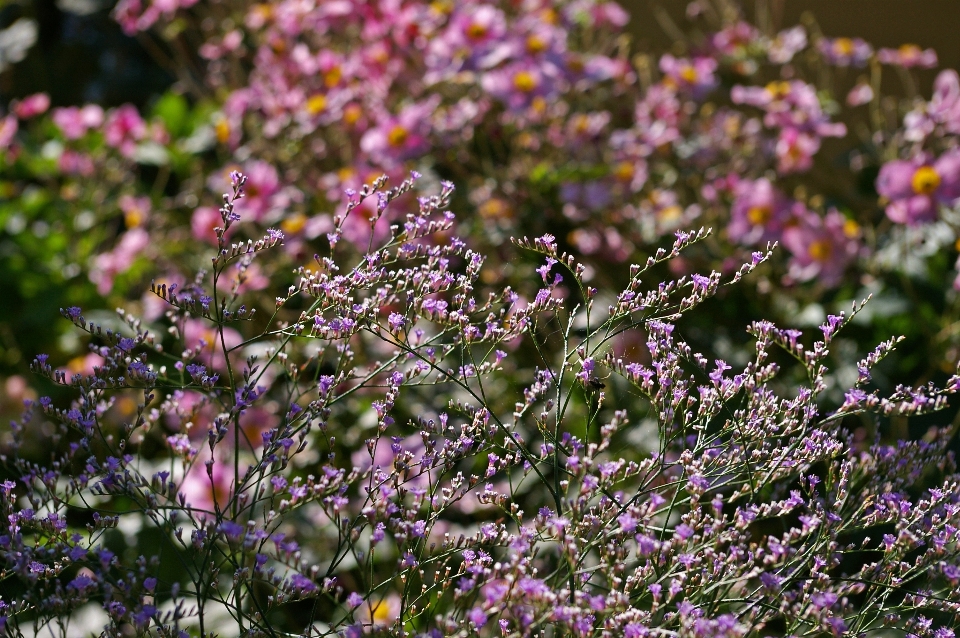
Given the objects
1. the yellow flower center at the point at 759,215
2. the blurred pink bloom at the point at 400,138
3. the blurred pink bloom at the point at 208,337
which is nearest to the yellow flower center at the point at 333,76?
the blurred pink bloom at the point at 400,138

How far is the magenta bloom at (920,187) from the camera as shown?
1.81 meters

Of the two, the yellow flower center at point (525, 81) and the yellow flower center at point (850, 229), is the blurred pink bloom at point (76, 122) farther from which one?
the yellow flower center at point (850, 229)

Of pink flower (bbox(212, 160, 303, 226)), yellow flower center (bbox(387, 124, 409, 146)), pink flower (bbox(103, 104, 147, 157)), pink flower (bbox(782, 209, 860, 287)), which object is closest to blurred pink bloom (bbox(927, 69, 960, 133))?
pink flower (bbox(782, 209, 860, 287))

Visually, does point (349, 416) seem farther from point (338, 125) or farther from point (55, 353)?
point (55, 353)

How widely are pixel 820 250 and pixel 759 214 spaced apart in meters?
0.16

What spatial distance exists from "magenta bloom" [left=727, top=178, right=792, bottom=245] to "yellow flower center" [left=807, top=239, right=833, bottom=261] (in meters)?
0.08

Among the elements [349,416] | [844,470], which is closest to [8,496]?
[844,470]

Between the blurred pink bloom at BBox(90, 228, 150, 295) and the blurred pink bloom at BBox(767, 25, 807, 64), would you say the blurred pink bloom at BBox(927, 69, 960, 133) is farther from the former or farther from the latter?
the blurred pink bloom at BBox(90, 228, 150, 295)

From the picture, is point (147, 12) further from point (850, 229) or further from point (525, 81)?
point (850, 229)

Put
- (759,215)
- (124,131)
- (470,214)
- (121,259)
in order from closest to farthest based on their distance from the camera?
1. (759,215)
2. (470,214)
3. (121,259)
4. (124,131)

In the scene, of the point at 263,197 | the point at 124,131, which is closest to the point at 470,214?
the point at 263,197

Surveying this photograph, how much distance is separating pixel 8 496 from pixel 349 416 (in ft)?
4.22

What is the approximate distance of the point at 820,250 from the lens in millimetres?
1998

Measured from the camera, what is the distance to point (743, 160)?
2.46m
